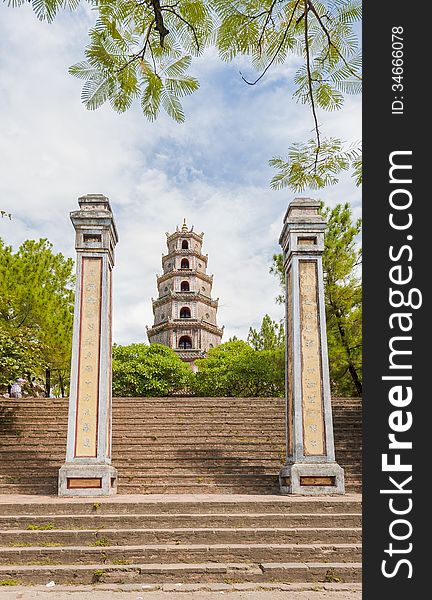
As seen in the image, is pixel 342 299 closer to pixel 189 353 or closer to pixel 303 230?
pixel 303 230

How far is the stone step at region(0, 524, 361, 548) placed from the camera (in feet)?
19.7

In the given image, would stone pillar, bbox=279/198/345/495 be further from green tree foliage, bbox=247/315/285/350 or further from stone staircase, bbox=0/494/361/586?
green tree foliage, bbox=247/315/285/350

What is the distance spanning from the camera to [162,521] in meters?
6.34

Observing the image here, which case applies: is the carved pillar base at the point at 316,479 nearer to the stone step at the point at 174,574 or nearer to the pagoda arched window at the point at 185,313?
the stone step at the point at 174,574

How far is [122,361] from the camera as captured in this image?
77.4 ft

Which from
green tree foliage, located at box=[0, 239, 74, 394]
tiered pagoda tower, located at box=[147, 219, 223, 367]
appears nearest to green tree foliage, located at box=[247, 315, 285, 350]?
tiered pagoda tower, located at box=[147, 219, 223, 367]

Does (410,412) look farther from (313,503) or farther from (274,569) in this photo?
(313,503)

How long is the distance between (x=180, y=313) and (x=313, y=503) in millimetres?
24728

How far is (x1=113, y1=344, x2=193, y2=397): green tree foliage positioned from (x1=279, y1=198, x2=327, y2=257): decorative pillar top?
45.0 feet

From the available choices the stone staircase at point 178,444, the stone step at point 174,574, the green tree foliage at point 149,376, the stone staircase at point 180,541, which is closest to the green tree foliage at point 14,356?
the stone staircase at point 178,444

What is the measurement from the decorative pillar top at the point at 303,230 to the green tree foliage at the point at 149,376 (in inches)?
540

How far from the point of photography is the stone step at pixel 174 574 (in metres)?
5.41

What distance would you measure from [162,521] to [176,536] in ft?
1.06

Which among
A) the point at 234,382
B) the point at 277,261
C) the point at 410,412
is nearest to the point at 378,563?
the point at 410,412
